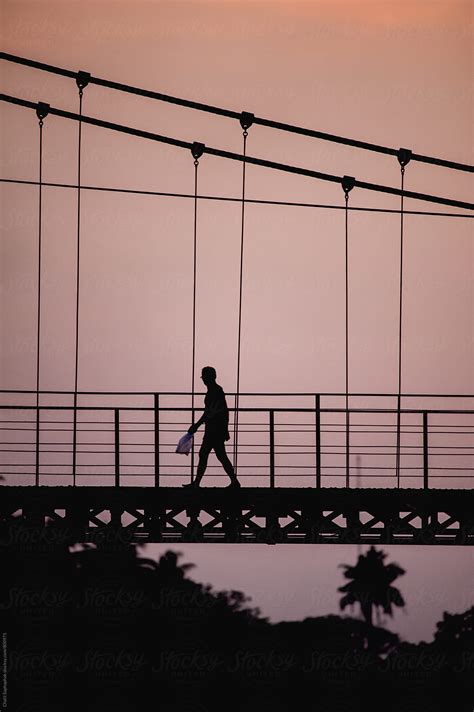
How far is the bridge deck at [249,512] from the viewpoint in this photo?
11.6 meters

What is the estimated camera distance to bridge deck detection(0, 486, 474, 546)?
11.6m

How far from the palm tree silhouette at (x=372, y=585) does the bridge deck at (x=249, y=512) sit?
22.0 meters

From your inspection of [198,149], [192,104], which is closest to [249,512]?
[198,149]

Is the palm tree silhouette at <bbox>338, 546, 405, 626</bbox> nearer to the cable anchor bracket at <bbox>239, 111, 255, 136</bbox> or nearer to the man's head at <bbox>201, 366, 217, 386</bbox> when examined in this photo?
the cable anchor bracket at <bbox>239, 111, 255, 136</bbox>

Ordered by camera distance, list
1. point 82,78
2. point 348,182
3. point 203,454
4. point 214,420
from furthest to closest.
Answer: point 82,78, point 348,182, point 203,454, point 214,420

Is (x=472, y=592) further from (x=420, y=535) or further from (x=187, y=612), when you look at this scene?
(x=420, y=535)

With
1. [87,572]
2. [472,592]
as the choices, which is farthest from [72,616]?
[472,592]

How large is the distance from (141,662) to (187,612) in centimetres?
415

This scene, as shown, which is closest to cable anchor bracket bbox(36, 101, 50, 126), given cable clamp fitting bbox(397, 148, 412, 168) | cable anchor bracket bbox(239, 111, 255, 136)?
cable anchor bracket bbox(239, 111, 255, 136)

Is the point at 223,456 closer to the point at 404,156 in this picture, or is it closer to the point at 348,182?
the point at 348,182

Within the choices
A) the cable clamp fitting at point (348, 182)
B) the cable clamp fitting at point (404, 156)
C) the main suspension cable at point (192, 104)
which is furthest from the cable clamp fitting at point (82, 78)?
the cable clamp fitting at point (404, 156)

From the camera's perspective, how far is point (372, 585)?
35562 mm

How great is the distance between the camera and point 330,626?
1211 inches

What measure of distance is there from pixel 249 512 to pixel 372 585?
24.9m
